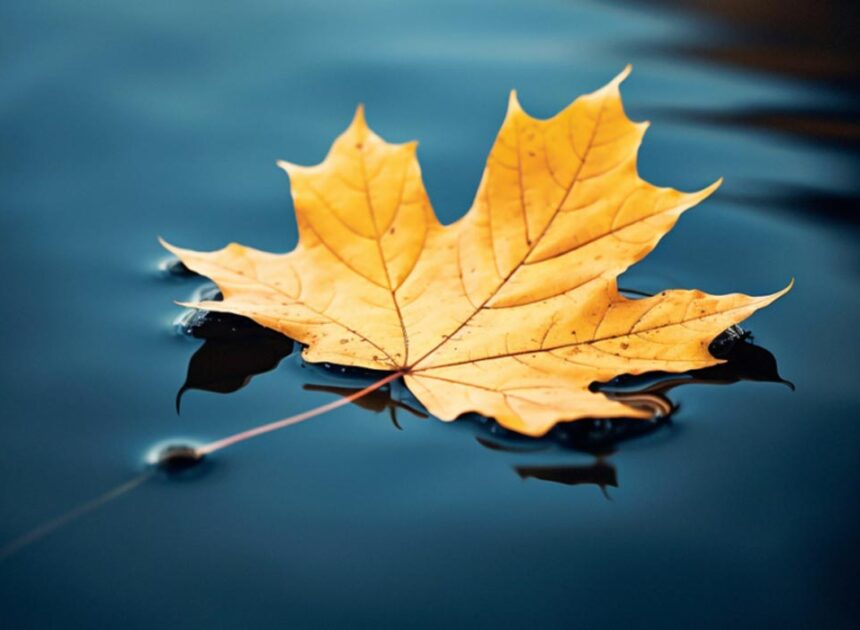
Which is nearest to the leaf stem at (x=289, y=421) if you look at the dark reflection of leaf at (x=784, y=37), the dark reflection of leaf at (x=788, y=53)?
the dark reflection of leaf at (x=788, y=53)

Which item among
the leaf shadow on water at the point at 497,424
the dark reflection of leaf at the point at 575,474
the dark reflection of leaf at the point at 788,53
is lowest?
the dark reflection of leaf at the point at 575,474

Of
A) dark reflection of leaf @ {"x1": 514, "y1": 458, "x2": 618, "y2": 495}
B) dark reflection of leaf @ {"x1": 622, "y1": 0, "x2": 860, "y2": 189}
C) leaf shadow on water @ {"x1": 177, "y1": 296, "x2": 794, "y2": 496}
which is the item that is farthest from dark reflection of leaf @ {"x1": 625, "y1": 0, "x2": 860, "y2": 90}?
dark reflection of leaf @ {"x1": 514, "y1": 458, "x2": 618, "y2": 495}

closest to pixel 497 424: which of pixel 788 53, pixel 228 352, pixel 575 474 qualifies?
pixel 575 474

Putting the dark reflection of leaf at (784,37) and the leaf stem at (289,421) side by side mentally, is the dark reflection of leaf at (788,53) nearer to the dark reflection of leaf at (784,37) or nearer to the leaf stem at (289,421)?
the dark reflection of leaf at (784,37)

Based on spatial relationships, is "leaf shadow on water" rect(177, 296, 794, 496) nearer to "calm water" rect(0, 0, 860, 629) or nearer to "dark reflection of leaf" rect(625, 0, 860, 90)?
"calm water" rect(0, 0, 860, 629)

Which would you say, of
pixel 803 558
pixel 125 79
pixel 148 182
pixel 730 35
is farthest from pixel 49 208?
pixel 730 35

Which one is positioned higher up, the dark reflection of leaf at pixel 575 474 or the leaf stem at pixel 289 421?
the leaf stem at pixel 289 421
